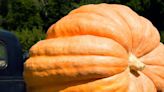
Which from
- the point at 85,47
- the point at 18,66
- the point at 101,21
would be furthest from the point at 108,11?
the point at 18,66

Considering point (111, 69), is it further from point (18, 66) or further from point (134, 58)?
point (18, 66)

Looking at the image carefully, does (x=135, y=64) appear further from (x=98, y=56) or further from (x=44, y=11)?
(x=44, y=11)

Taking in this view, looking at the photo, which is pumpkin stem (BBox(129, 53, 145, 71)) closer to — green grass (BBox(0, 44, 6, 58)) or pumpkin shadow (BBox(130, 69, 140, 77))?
pumpkin shadow (BBox(130, 69, 140, 77))

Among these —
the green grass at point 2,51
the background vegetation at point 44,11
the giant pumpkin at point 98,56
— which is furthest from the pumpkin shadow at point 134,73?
the background vegetation at point 44,11

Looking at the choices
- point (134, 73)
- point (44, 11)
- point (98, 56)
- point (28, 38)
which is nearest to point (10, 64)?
point (98, 56)

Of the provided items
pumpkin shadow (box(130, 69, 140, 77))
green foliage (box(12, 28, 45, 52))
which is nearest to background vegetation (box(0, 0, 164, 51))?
green foliage (box(12, 28, 45, 52))

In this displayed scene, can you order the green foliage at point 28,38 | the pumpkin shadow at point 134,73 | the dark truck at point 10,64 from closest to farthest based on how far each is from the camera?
the pumpkin shadow at point 134,73
the dark truck at point 10,64
the green foliage at point 28,38

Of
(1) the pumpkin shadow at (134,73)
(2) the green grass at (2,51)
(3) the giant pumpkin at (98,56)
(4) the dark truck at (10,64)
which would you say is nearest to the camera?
(3) the giant pumpkin at (98,56)

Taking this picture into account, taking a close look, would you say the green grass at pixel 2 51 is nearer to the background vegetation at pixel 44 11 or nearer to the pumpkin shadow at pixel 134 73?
the pumpkin shadow at pixel 134 73
